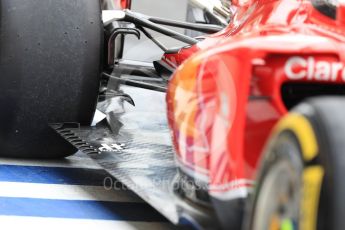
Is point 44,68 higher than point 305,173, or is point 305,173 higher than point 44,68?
point 305,173

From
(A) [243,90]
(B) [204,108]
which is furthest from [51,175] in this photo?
(A) [243,90]

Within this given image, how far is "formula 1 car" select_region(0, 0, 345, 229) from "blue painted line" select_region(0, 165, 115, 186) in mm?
110

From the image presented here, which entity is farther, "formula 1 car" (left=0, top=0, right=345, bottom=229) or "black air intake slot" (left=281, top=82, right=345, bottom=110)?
"black air intake slot" (left=281, top=82, right=345, bottom=110)

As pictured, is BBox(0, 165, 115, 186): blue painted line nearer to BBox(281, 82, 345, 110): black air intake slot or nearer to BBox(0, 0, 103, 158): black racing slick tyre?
BBox(0, 0, 103, 158): black racing slick tyre

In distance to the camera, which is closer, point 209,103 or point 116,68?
point 209,103

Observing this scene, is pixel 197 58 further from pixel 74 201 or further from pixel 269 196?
pixel 74 201

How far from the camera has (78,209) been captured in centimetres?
296

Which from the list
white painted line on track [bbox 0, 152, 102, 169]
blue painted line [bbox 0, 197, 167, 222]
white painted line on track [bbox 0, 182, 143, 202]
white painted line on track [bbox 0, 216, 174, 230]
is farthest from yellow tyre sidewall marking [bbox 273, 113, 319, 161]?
white painted line on track [bbox 0, 152, 102, 169]

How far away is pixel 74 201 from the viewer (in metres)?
3.06

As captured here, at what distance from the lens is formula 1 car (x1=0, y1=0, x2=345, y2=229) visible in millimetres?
1791

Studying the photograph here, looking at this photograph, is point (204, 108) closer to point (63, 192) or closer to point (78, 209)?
point (78, 209)

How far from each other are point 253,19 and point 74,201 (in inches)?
35.1

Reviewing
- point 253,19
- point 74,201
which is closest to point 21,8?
point 74,201

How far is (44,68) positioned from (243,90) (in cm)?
150
